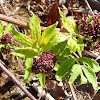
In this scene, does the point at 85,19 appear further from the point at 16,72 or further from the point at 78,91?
the point at 16,72

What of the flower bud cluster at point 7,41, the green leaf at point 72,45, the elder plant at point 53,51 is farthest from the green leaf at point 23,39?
the green leaf at point 72,45

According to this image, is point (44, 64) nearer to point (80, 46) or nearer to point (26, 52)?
point (26, 52)

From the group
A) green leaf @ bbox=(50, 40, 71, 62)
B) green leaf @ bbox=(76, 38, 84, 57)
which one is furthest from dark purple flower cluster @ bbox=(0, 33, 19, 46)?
green leaf @ bbox=(76, 38, 84, 57)

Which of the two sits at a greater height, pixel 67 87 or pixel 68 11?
pixel 68 11

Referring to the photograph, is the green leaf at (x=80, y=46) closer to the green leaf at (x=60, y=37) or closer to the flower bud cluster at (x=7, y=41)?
the green leaf at (x=60, y=37)

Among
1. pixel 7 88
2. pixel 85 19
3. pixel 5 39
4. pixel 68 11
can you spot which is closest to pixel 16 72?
pixel 7 88

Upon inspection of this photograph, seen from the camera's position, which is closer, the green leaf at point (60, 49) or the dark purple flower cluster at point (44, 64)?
the dark purple flower cluster at point (44, 64)

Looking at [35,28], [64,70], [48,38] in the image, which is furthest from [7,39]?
[64,70]

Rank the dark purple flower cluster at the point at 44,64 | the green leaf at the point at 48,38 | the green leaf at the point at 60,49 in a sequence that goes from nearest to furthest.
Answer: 1. the dark purple flower cluster at the point at 44,64
2. the green leaf at the point at 48,38
3. the green leaf at the point at 60,49
